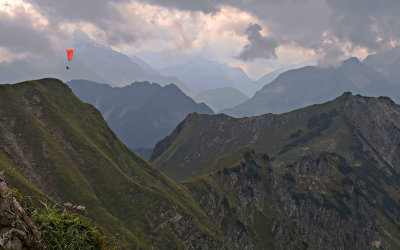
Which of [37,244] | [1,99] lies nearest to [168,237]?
[1,99]

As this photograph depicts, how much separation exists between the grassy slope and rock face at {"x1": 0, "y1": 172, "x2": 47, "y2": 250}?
95646 mm

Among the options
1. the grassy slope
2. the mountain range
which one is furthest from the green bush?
the grassy slope

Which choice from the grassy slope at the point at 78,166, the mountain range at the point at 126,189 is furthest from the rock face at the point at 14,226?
the grassy slope at the point at 78,166

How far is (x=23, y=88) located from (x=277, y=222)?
156m

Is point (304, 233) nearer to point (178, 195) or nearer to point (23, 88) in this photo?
point (178, 195)

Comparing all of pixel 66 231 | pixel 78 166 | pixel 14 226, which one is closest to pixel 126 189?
pixel 78 166

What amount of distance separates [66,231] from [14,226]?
3.83m

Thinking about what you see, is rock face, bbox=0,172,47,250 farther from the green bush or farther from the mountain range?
the mountain range

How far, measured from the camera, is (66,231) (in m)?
20.5

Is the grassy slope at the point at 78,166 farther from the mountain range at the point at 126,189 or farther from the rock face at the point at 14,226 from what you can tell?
the rock face at the point at 14,226

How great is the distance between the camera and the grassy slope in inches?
4710

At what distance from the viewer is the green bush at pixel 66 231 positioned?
64.6 ft

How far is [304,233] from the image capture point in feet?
625

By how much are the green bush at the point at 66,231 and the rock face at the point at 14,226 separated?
0.98 m
